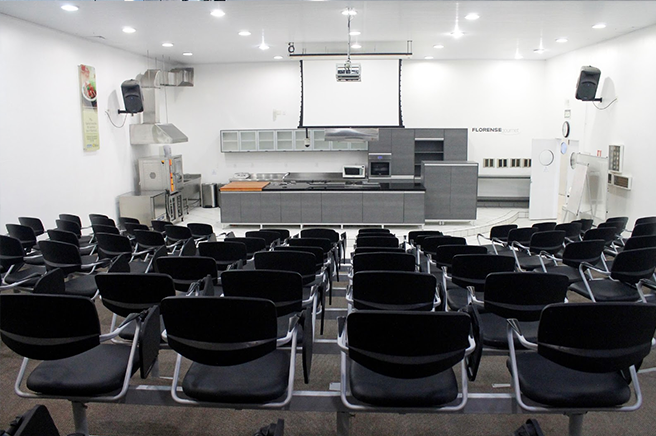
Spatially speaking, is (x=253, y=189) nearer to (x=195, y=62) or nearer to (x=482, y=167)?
(x=195, y=62)

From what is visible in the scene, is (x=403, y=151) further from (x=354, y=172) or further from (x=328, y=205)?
(x=328, y=205)

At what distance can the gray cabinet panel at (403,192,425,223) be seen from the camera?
10.1 meters

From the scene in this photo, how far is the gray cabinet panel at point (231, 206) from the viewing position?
10469mm

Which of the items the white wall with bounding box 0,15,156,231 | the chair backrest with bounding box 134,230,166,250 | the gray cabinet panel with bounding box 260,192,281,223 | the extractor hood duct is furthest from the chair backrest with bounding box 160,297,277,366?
the extractor hood duct

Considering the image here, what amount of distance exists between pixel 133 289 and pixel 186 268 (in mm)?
820

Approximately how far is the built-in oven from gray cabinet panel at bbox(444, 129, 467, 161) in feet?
4.41

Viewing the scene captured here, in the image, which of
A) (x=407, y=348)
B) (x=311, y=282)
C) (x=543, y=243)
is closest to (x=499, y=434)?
(x=407, y=348)

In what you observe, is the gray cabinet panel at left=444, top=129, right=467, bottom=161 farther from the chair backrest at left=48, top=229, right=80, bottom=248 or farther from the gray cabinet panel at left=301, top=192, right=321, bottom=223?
the chair backrest at left=48, top=229, right=80, bottom=248

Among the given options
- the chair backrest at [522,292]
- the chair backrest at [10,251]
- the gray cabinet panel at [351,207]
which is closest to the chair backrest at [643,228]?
the chair backrest at [522,292]

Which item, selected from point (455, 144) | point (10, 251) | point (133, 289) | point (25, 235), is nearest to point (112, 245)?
point (10, 251)

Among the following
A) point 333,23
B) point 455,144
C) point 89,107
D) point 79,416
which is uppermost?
point 333,23

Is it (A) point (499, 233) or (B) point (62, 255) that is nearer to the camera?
(B) point (62, 255)

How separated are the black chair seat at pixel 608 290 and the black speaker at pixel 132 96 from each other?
26.6ft

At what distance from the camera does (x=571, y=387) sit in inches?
95.8
